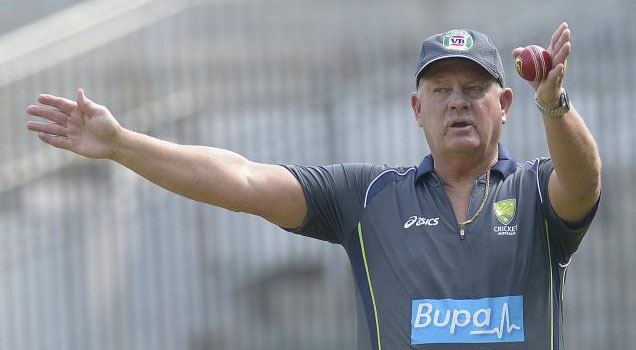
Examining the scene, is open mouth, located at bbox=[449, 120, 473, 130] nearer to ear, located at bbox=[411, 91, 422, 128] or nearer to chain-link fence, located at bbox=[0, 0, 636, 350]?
ear, located at bbox=[411, 91, 422, 128]

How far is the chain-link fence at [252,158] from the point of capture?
8.80 meters

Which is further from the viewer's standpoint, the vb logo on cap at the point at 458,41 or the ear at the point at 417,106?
the ear at the point at 417,106

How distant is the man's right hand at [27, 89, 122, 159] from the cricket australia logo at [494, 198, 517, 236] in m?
1.35

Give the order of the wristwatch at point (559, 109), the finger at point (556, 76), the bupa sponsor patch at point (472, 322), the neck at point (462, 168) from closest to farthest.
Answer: the finger at point (556, 76)
the wristwatch at point (559, 109)
the bupa sponsor patch at point (472, 322)
the neck at point (462, 168)

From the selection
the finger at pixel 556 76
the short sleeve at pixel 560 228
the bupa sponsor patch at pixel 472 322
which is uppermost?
the finger at pixel 556 76

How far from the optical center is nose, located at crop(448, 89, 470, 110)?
165 inches

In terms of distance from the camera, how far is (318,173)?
4.40m

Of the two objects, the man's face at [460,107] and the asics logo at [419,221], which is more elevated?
the man's face at [460,107]

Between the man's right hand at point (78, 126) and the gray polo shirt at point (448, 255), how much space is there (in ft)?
2.42

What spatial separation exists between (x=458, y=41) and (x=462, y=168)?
46 centimetres

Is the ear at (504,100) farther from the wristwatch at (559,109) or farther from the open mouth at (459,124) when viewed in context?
the wristwatch at (559,109)

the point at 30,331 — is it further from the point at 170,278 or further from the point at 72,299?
the point at 170,278

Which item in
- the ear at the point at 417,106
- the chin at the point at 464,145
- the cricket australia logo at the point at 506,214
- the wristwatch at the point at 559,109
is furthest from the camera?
the ear at the point at 417,106

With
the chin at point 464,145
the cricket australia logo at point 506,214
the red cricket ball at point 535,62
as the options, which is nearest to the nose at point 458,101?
the chin at point 464,145
